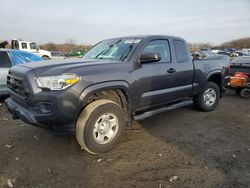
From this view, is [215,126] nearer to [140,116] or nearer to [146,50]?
[140,116]

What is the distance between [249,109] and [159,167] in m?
4.78

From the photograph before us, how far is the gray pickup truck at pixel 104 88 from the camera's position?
154 inches

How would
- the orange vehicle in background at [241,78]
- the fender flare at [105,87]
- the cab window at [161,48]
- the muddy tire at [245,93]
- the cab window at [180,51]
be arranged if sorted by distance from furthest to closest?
the muddy tire at [245,93] < the orange vehicle in background at [241,78] < the cab window at [180,51] < the cab window at [161,48] < the fender flare at [105,87]

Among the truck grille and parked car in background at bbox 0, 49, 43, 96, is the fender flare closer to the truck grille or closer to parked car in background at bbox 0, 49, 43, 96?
the truck grille

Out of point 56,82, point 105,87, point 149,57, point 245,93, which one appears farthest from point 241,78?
point 56,82

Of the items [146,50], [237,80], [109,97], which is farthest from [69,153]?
[237,80]

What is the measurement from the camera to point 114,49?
5.24 meters

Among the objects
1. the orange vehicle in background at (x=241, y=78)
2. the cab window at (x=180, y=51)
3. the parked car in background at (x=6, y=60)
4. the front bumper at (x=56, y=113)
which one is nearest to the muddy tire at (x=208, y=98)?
the cab window at (x=180, y=51)

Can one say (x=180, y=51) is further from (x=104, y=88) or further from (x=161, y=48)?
(x=104, y=88)

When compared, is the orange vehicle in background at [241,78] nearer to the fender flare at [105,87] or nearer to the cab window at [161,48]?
the cab window at [161,48]

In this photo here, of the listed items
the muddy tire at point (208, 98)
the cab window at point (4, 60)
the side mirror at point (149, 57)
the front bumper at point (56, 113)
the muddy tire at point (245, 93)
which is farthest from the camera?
the muddy tire at point (245, 93)

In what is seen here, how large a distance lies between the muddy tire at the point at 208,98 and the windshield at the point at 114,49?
253cm

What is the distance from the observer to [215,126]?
5.86 meters

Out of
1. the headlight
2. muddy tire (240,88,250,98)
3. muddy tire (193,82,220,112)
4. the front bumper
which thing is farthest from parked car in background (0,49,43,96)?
muddy tire (240,88,250,98)
